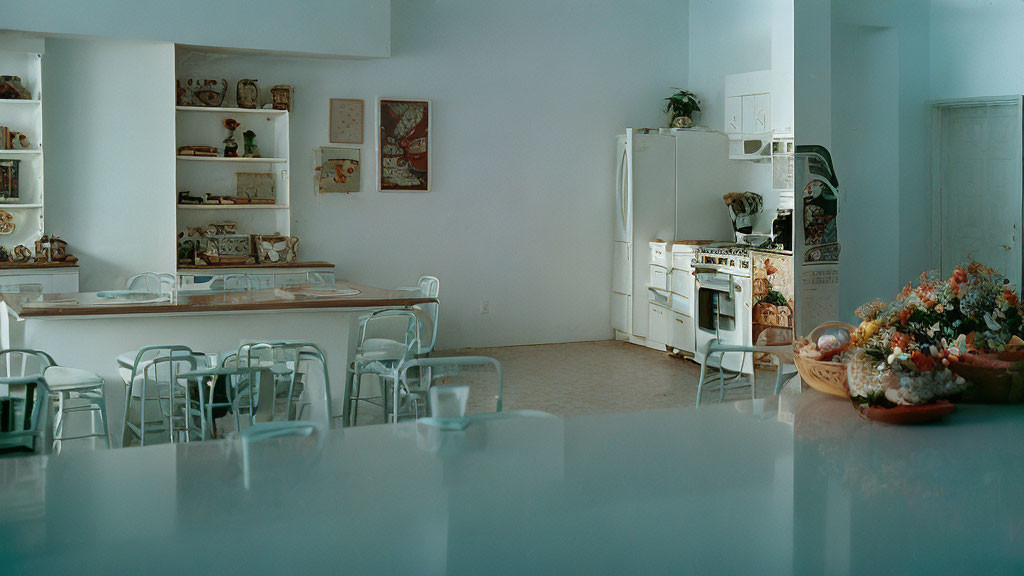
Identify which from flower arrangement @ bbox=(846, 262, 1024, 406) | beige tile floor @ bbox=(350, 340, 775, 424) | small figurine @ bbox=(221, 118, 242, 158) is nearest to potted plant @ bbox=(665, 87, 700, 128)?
beige tile floor @ bbox=(350, 340, 775, 424)

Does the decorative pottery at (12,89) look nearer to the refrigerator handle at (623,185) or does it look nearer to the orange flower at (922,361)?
the refrigerator handle at (623,185)

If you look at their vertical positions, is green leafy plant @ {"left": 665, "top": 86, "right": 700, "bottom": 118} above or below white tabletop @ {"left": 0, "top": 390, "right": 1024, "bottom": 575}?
above

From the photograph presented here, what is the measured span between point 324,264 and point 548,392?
7.22ft

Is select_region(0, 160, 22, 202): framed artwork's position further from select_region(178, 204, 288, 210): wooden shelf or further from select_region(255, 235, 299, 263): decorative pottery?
select_region(255, 235, 299, 263): decorative pottery

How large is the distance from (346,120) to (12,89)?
2.49 m

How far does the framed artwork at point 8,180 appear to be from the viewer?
→ 6.41 metres

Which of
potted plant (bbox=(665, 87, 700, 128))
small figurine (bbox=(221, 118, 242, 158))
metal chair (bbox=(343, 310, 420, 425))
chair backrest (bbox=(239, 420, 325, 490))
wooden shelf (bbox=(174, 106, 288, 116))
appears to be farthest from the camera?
potted plant (bbox=(665, 87, 700, 128))

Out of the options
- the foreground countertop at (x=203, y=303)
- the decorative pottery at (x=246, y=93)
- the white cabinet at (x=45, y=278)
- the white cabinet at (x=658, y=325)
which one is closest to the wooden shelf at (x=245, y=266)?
the white cabinet at (x=45, y=278)

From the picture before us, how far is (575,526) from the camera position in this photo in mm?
1302

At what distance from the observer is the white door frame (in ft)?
10.1

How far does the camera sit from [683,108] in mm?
8391

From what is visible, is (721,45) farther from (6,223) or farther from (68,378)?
(68,378)

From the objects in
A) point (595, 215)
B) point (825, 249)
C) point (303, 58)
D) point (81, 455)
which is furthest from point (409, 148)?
point (81, 455)

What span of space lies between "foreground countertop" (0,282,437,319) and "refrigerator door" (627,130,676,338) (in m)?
3.48
